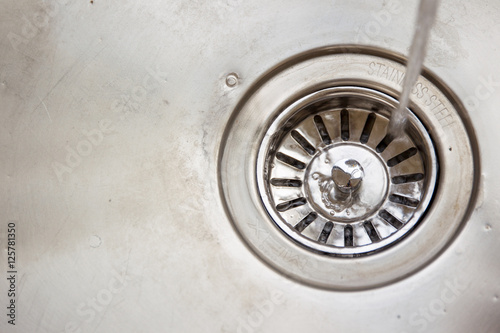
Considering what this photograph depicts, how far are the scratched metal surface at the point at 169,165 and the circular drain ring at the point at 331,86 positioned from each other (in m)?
0.02

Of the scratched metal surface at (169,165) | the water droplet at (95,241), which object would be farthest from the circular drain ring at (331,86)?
the water droplet at (95,241)

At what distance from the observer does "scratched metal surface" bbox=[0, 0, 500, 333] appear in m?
0.73

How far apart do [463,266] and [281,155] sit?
1.02 ft

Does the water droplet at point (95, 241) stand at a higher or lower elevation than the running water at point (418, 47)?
lower

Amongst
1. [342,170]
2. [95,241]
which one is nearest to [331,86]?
[342,170]

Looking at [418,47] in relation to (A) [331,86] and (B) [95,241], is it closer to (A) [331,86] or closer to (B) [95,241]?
(A) [331,86]

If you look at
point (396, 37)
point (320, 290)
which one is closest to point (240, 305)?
point (320, 290)

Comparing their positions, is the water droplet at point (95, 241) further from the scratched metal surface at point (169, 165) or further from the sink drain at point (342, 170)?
the sink drain at point (342, 170)

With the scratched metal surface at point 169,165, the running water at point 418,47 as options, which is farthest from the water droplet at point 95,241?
the running water at point 418,47

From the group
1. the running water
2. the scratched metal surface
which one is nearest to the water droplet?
the scratched metal surface

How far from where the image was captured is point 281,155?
850mm

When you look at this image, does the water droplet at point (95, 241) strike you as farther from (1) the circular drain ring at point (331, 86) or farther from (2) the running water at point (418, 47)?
(2) the running water at point (418, 47)

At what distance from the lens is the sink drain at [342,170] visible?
802 millimetres

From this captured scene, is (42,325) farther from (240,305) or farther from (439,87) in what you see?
(439,87)
